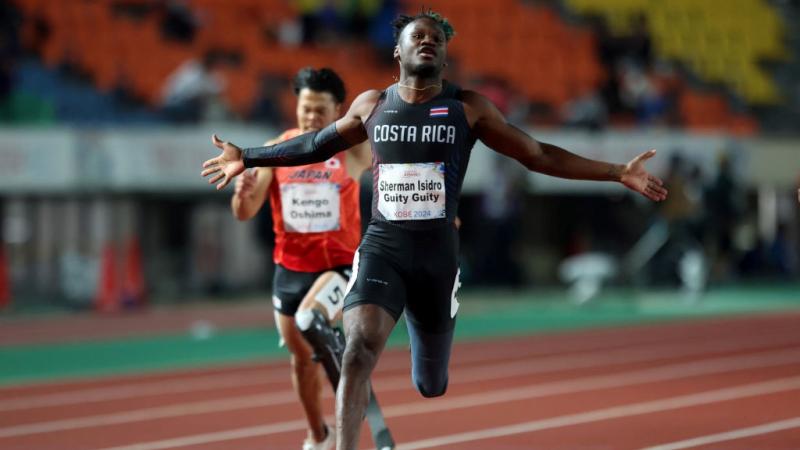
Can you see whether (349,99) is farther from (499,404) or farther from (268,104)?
(499,404)

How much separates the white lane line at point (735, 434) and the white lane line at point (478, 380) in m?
1.95

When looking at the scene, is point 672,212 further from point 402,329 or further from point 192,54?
point 192,54

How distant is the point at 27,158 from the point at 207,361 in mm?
5109

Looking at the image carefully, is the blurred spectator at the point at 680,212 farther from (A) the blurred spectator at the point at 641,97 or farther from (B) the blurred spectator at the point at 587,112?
(A) the blurred spectator at the point at 641,97

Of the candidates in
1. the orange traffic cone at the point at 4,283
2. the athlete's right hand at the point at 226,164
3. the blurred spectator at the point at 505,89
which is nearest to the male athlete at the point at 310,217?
the athlete's right hand at the point at 226,164

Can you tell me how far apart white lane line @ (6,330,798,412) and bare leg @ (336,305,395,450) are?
445cm

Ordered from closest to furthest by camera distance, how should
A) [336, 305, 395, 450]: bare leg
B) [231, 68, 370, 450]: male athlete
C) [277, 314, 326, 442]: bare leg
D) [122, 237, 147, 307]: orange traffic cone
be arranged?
[336, 305, 395, 450]: bare leg
[231, 68, 370, 450]: male athlete
[277, 314, 326, 442]: bare leg
[122, 237, 147, 307]: orange traffic cone

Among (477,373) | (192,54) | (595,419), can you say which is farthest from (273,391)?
(192,54)

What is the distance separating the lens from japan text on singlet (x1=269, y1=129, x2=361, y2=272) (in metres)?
6.66

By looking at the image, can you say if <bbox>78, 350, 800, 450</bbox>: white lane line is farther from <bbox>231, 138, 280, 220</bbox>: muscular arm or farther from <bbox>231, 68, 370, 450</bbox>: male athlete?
<bbox>231, 138, 280, 220</bbox>: muscular arm

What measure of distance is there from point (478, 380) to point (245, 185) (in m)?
4.10

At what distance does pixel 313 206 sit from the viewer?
263 inches

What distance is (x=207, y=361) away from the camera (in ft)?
38.4

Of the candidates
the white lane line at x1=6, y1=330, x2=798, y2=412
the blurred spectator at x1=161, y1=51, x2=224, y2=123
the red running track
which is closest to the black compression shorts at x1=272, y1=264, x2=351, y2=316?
the red running track
